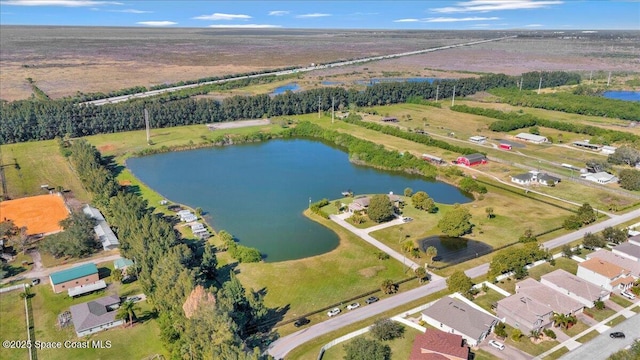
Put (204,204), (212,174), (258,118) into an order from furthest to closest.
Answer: (258,118), (212,174), (204,204)

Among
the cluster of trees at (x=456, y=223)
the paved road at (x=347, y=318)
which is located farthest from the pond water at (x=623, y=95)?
the paved road at (x=347, y=318)

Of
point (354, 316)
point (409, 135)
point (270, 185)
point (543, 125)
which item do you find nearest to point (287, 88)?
point (409, 135)

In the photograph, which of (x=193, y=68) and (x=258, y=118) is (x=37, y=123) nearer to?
(x=258, y=118)

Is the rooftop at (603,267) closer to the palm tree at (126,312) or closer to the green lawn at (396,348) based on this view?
the green lawn at (396,348)

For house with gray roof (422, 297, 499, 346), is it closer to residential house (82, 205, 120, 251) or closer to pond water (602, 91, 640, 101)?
residential house (82, 205, 120, 251)

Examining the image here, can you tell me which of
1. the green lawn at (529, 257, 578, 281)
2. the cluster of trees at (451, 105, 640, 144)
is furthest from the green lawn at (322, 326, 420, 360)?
the cluster of trees at (451, 105, 640, 144)

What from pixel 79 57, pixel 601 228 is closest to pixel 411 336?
pixel 601 228

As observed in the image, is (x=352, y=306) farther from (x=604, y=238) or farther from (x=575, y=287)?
(x=604, y=238)
